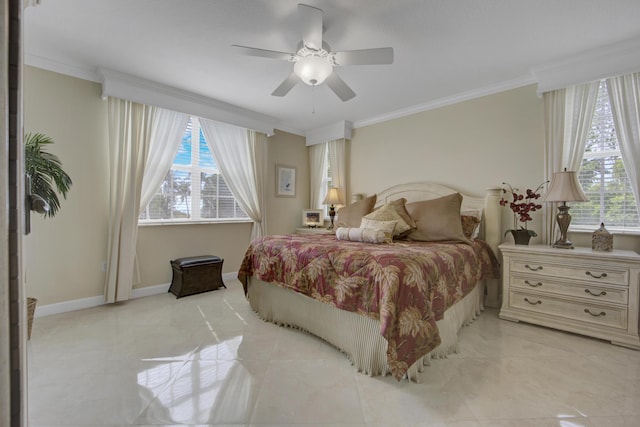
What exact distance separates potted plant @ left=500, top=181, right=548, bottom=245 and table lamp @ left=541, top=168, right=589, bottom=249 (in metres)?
0.23

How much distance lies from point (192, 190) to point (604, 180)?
4.62m

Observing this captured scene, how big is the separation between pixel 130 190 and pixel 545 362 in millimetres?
4115

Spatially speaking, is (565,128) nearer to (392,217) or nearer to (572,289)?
(572,289)

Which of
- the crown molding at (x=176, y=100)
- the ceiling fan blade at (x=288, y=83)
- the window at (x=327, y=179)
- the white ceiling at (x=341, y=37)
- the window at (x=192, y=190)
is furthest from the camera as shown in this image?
the window at (x=327, y=179)

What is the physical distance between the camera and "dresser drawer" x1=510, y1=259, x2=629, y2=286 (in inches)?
85.7

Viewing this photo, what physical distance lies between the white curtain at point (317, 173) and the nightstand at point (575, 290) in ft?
10.0

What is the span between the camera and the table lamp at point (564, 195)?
2.41 m

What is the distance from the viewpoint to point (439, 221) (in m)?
2.91

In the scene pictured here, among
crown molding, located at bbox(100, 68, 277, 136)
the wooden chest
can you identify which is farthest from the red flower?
the wooden chest

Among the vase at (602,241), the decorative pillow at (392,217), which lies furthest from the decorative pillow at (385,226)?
the vase at (602,241)

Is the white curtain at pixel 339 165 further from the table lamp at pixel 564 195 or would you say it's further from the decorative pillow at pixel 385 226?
the table lamp at pixel 564 195

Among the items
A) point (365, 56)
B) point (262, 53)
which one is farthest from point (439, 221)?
point (262, 53)

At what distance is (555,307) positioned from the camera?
2443 millimetres

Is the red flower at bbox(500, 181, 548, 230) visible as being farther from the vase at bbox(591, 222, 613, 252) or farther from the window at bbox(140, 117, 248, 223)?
the window at bbox(140, 117, 248, 223)
